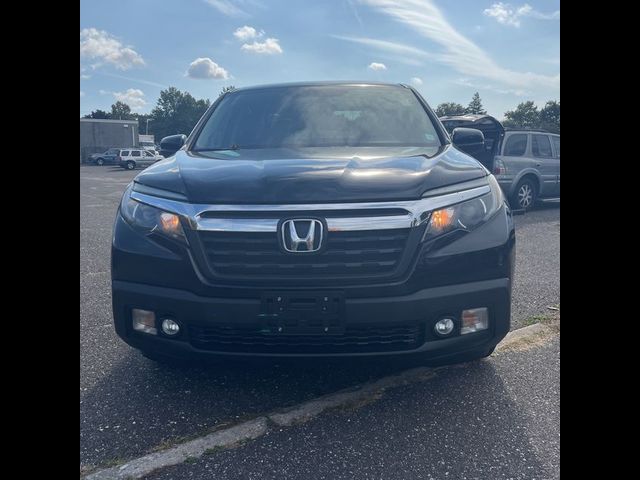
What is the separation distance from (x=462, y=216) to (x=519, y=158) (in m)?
8.26

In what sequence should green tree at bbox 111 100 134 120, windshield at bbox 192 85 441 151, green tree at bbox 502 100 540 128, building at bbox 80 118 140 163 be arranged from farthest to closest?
green tree at bbox 111 100 134 120, green tree at bbox 502 100 540 128, building at bbox 80 118 140 163, windshield at bbox 192 85 441 151

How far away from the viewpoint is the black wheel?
982 cm

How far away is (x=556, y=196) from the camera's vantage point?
10.5 m

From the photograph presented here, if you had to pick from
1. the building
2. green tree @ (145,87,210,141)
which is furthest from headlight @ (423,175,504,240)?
green tree @ (145,87,210,141)

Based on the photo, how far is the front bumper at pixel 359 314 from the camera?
6.85 feet

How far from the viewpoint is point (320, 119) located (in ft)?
11.2

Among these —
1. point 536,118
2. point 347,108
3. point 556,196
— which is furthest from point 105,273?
point 536,118

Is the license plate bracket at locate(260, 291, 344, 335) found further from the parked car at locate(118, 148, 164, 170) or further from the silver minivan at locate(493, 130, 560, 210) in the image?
the parked car at locate(118, 148, 164, 170)

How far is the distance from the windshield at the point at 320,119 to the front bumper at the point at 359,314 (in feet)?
4.22

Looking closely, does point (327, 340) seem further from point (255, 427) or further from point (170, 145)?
point (170, 145)

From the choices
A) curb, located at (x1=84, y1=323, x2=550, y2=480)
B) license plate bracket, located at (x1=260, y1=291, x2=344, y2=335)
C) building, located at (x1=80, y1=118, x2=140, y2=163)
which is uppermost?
building, located at (x1=80, y1=118, x2=140, y2=163)
